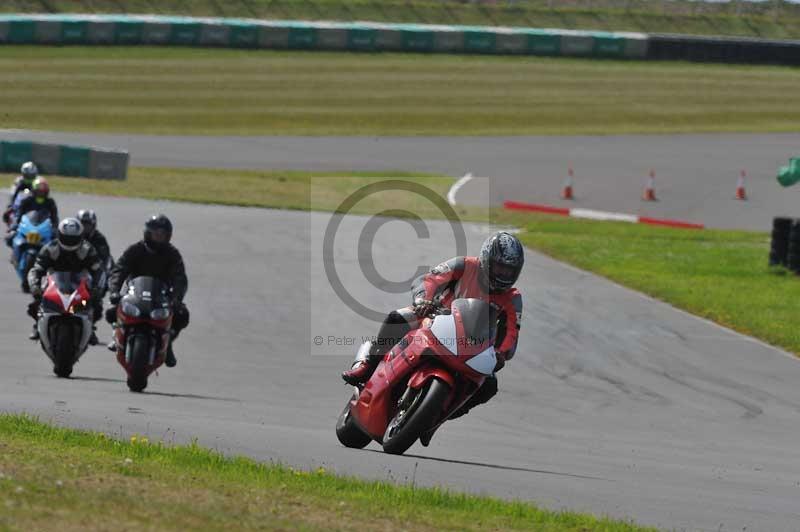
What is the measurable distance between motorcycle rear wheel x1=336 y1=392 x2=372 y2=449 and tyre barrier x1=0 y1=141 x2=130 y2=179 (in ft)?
82.7

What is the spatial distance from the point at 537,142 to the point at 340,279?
24.2m

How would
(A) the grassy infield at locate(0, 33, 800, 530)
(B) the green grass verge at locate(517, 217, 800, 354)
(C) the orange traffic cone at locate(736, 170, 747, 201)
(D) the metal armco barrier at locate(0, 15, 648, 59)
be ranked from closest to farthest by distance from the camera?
(A) the grassy infield at locate(0, 33, 800, 530)
(B) the green grass verge at locate(517, 217, 800, 354)
(C) the orange traffic cone at locate(736, 170, 747, 201)
(D) the metal armco barrier at locate(0, 15, 648, 59)

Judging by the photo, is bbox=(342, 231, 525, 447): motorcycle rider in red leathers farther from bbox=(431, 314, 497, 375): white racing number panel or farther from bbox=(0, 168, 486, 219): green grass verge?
bbox=(0, 168, 486, 219): green grass verge

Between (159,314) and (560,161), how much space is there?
95.1ft

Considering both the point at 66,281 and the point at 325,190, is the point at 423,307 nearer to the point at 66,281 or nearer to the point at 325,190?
the point at 66,281

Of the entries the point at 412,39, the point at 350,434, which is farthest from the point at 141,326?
the point at 412,39

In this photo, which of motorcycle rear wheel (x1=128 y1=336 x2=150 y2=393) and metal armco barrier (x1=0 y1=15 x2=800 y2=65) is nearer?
motorcycle rear wheel (x1=128 y1=336 x2=150 y2=393)

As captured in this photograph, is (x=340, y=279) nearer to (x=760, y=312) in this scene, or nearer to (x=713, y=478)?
(x=760, y=312)

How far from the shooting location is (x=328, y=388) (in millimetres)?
14445

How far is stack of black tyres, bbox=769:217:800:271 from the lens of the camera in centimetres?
2384

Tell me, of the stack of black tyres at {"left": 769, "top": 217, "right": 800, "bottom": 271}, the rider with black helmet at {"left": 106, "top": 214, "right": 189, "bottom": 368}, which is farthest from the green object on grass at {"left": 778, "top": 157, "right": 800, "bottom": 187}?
the rider with black helmet at {"left": 106, "top": 214, "right": 189, "bottom": 368}

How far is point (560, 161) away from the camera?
4122cm

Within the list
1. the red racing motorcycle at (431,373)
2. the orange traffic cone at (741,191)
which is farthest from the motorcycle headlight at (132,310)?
the orange traffic cone at (741,191)

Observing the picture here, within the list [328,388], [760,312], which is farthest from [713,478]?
[760,312]
